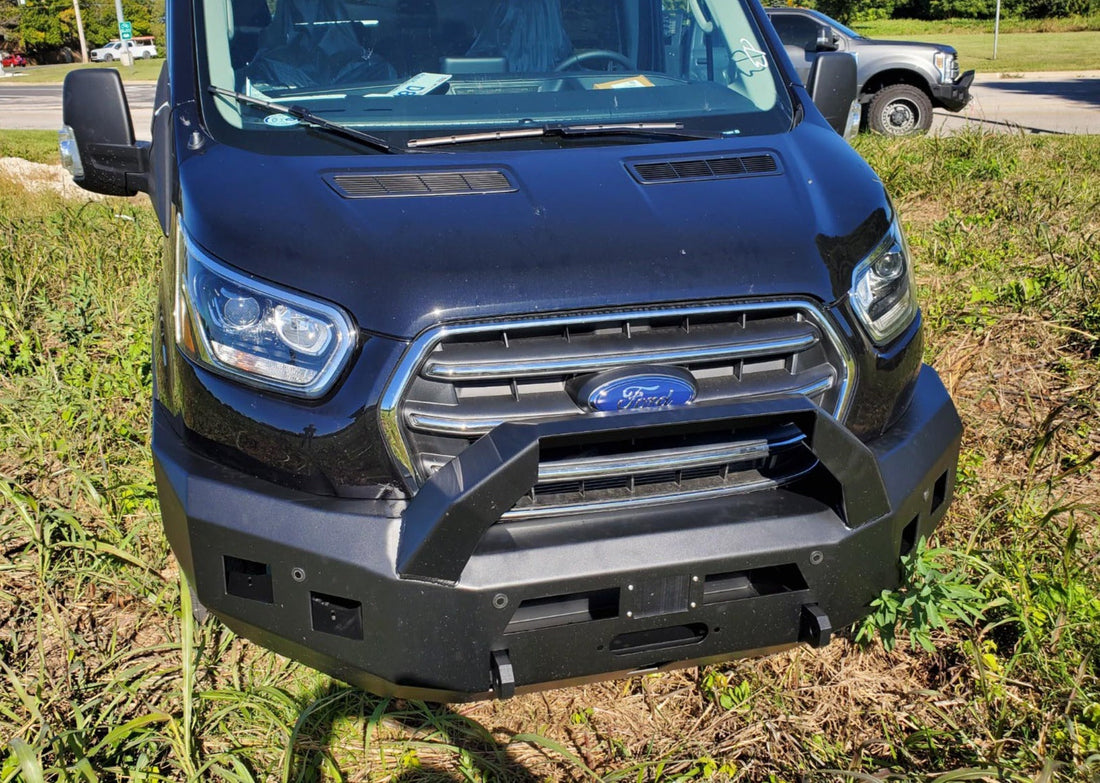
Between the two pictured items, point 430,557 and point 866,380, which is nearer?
point 430,557

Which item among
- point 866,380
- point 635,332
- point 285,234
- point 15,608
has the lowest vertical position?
point 15,608

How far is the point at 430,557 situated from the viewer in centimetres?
203

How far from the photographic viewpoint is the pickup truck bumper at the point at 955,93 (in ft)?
38.0

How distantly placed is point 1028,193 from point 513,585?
5966 millimetres

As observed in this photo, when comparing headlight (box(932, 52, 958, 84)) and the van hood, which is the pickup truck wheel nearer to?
headlight (box(932, 52, 958, 84))

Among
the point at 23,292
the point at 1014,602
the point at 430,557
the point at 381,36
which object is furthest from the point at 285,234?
the point at 23,292

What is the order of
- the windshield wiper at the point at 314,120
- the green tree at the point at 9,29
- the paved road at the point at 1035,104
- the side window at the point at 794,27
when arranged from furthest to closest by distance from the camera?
the green tree at the point at 9,29
the paved road at the point at 1035,104
the side window at the point at 794,27
the windshield wiper at the point at 314,120

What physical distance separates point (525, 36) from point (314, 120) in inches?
35.8

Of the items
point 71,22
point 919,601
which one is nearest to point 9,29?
point 71,22

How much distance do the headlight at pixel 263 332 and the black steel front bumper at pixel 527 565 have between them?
239 millimetres

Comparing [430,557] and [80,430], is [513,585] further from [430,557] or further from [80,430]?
[80,430]

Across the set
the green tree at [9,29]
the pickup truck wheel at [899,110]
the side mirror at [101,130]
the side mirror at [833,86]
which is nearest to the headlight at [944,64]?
the pickup truck wheel at [899,110]

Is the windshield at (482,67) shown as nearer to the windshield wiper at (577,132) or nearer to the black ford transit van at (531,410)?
the windshield wiper at (577,132)

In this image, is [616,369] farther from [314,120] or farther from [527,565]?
A: [314,120]
